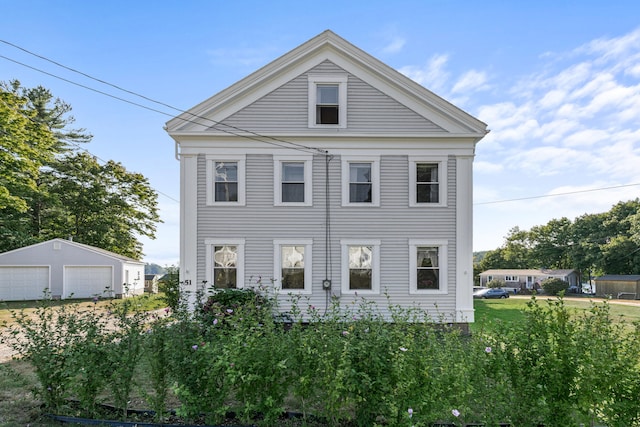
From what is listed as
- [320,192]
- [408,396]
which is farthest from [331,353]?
[320,192]

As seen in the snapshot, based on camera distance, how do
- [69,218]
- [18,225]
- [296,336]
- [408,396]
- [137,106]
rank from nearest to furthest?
[408,396] → [296,336] → [137,106] → [18,225] → [69,218]

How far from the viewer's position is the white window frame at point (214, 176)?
31.9ft

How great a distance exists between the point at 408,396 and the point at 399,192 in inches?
283

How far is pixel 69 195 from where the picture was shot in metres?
24.6

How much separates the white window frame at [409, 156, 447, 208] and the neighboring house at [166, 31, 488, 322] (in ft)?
0.11

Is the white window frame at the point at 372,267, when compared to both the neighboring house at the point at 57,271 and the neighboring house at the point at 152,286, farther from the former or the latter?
the neighboring house at the point at 152,286

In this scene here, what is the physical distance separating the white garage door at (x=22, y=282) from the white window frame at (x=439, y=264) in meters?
19.4

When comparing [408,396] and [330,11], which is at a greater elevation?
[330,11]

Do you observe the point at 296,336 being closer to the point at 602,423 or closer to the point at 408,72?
the point at 602,423

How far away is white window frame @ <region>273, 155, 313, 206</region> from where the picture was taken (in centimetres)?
977

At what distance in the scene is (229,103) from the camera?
9852 millimetres

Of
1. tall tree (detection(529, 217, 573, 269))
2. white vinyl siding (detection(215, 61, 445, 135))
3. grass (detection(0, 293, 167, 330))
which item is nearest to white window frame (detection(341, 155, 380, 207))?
white vinyl siding (detection(215, 61, 445, 135))

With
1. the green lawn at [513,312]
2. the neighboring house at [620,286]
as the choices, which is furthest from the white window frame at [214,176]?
the neighboring house at [620,286]

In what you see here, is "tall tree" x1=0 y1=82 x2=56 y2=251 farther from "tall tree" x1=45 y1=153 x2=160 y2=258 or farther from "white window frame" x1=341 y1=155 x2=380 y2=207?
"white window frame" x1=341 y1=155 x2=380 y2=207
